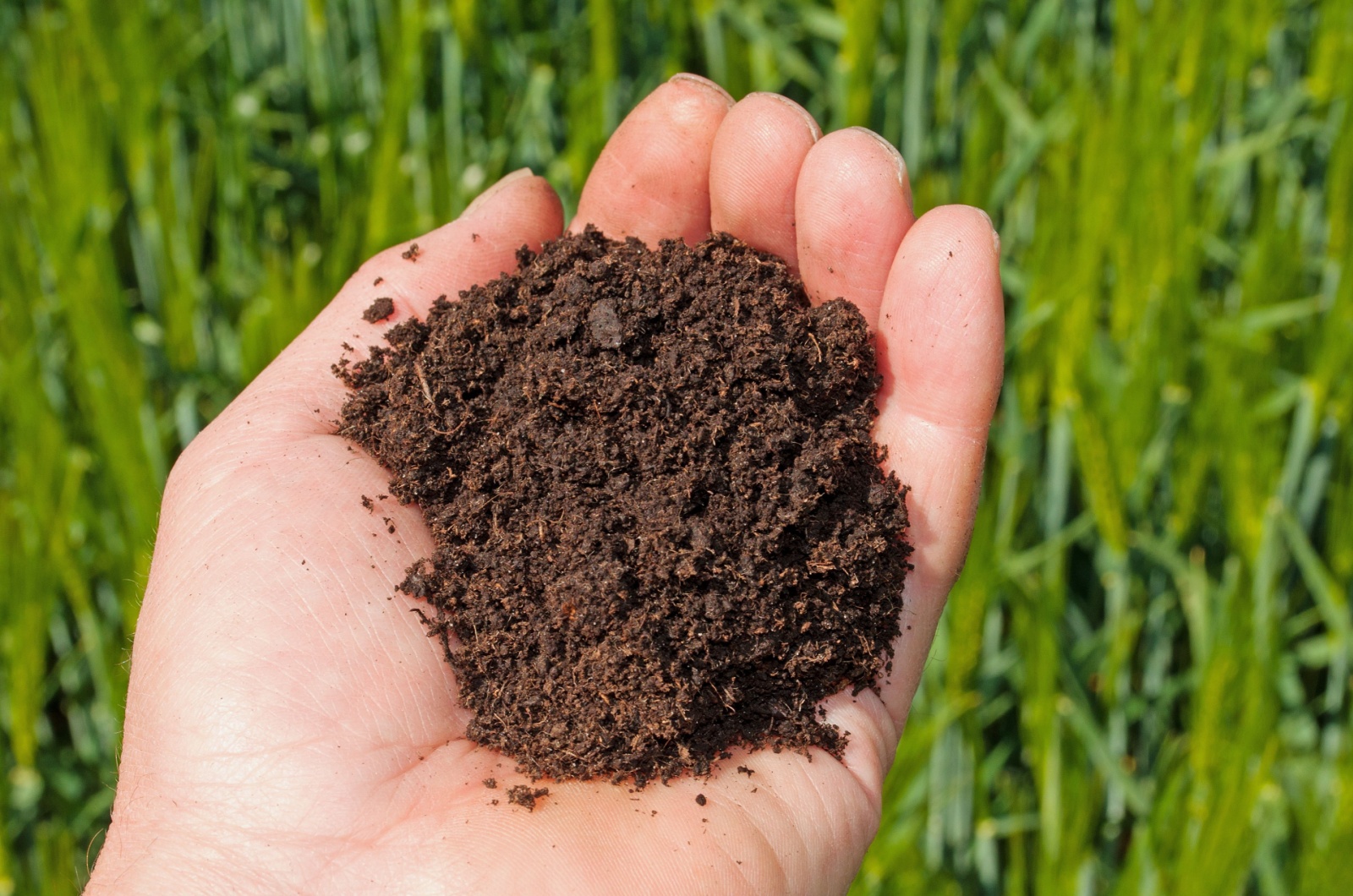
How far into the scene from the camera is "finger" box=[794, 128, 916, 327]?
60.7 inches

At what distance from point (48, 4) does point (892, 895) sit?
9.50 ft

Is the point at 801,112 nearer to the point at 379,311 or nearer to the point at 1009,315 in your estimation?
the point at 379,311

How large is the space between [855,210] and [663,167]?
37 centimetres

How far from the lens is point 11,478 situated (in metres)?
2.24

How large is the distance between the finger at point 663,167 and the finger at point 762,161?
6 cm

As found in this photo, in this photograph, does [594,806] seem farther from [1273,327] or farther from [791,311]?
[1273,327]

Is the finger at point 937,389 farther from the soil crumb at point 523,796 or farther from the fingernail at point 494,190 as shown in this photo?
the fingernail at point 494,190

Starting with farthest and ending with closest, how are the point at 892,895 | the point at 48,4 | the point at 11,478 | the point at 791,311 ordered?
the point at 48,4
the point at 11,478
the point at 892,895
the point at 791,311

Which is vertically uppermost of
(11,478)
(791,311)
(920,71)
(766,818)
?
(920,71)

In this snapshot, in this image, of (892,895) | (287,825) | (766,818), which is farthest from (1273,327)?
(287,825)

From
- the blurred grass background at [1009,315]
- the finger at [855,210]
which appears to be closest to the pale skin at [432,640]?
the finger at [855,210]

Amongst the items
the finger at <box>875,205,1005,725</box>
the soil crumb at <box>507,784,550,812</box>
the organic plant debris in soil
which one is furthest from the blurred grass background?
the soil crumb at <box>507,784,550,812</box>

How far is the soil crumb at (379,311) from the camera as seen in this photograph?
5.30 ft

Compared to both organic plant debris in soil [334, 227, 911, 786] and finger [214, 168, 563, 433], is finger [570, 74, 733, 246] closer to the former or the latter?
finger [214, 168, 563, 433]
